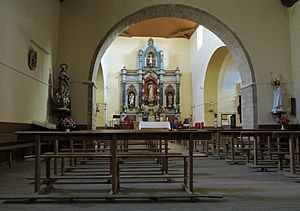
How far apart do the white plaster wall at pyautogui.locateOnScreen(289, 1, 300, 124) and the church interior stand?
4cm

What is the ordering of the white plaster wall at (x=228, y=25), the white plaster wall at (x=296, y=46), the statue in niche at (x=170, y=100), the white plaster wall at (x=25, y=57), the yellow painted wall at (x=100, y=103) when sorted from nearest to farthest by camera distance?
the white plaster wall at (x=25, y=57)
the white plaster wall at (x=296, y=46)
the white plaster wall at (x=228, y=25)
the yellow painted wall at (x=100, y=103)
the statue in niche at (x=170, y=100)

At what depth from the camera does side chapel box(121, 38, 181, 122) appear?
1727 cm

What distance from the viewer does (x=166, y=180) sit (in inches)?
151

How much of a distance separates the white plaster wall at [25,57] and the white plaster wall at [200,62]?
7.41 m

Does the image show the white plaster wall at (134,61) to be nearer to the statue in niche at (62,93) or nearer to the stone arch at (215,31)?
the stone arch at (215,31)

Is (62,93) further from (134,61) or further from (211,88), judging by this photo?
(134,61)

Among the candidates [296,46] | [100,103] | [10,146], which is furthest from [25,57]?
[100,103]

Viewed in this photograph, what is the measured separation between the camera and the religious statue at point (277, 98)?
29.2ft

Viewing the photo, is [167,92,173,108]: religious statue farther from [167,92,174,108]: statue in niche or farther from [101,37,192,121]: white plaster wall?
[101,37,192,121]: white plaster wall

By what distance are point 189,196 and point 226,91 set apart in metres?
12.5

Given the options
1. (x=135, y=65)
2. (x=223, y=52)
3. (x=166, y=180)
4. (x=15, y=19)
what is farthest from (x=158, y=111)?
(x=166, y=180)

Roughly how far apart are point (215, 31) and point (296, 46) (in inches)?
97.9

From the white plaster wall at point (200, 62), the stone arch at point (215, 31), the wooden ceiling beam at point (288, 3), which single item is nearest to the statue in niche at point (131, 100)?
the white plaster wall at point (200, 62)

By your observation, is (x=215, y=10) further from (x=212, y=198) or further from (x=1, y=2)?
(x=212, y=198)
